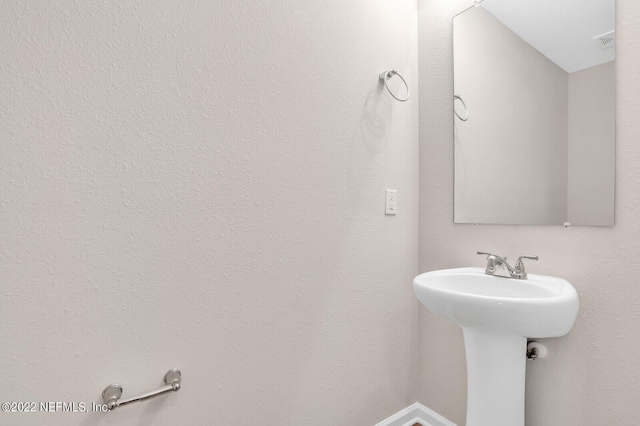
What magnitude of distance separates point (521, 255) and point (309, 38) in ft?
3.77

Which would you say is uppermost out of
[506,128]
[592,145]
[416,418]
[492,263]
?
[506,128]

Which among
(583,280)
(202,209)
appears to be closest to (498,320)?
(583,280)

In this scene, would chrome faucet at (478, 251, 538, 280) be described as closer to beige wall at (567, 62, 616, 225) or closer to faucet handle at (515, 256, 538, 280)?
faucet handle at (515, 256, 538, 280)

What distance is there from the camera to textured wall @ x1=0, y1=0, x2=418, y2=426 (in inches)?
28.1

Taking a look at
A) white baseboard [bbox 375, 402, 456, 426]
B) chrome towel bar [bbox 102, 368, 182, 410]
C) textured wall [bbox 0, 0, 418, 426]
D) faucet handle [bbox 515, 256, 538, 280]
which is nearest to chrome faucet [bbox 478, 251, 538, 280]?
faucet handle [bbox 515, 256, 538, 280]

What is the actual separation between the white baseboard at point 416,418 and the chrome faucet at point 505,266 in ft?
2.45

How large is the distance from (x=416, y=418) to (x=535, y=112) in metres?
1.44

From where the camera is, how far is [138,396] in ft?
2.61

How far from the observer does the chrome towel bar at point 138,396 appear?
2.51ft

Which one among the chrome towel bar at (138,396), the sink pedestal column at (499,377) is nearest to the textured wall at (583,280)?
the sink pedestal column at (499,377)

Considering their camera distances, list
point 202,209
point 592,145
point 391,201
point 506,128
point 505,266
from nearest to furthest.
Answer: point 202,209, point 592,145, point 505,266, point 506,128, point 391,201

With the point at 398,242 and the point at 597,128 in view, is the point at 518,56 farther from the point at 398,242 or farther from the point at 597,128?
the point at 398,242

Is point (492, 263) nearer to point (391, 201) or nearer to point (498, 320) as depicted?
point (498, 320)

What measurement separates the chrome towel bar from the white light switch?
992 mm
